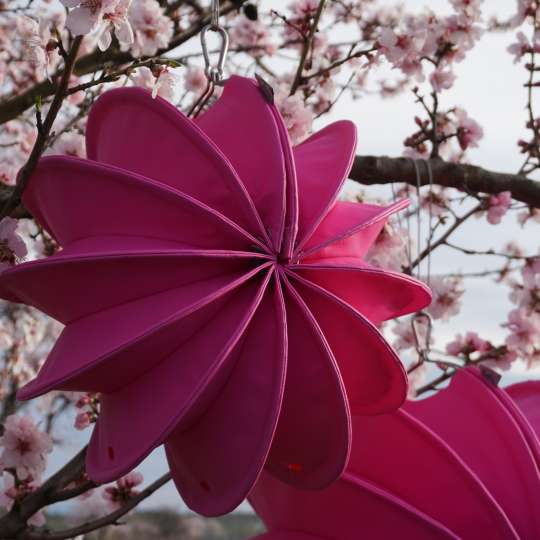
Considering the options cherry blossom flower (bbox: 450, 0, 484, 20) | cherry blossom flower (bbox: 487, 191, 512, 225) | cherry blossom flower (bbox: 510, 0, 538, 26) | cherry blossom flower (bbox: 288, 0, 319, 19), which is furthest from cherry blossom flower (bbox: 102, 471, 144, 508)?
cherry blossom flower (bbox: 510, 0, 538, 26)

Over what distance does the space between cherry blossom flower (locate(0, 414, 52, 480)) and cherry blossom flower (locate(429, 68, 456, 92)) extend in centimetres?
169

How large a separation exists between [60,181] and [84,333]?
20cm

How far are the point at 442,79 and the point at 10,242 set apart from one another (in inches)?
73.3

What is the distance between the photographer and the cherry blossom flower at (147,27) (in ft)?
7.86

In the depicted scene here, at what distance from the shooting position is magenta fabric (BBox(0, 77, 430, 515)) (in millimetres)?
907

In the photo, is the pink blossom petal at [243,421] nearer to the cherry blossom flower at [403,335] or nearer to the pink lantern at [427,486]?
the pink lantern at [427,486]

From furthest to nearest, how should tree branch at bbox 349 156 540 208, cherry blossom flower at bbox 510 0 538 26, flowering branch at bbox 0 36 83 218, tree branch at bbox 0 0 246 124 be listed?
1. cherry blossom flower at bbox 510 0 538 26
2. tree branch at bbox 0 0 246 124
3. tree branch at bbox 349 156 540 208
4. flowering branch at bbox 0 36 83 218

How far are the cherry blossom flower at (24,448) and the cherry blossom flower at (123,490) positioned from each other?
233mm

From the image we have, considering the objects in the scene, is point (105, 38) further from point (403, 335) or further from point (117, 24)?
point (403, 335)

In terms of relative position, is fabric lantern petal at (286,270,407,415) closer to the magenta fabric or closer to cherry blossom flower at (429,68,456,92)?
the magenta fabric

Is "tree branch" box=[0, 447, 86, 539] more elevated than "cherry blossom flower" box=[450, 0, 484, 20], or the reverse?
"cherry blossom flower" box=[450, 0, 484, 20]

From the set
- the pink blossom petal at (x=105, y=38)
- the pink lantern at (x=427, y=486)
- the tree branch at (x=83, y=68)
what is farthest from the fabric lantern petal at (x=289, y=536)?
the tree branch at (x=83, y=68)

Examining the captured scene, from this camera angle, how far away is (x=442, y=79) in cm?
274

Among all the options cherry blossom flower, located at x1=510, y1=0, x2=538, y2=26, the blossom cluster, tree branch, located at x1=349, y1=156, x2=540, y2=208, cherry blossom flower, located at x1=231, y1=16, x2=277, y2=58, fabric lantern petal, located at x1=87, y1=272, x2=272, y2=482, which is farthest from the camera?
cherry blossom flower, located at x1=231, y1=16, x2=277, y2=58
